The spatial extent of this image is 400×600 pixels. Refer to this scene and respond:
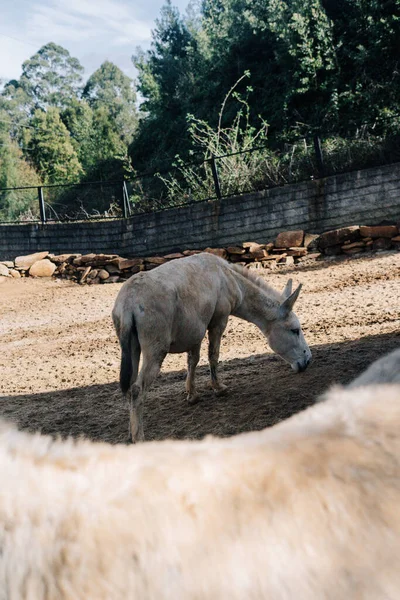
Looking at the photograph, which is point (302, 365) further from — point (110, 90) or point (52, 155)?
point (110, 90)

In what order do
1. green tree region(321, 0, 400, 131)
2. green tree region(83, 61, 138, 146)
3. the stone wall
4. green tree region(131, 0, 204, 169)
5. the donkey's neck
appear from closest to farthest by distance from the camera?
1. the donkey's neck
2. the stone wall
3. green tree region(321, 0, 400, 131)
4. green tree region(131, 0, 204, 169)
5. green tree region(83, 61, 138, 146)

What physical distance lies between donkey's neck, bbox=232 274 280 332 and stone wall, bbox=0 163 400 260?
625cm

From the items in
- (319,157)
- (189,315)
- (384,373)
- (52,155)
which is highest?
(52,155)

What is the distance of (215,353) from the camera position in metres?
6.35

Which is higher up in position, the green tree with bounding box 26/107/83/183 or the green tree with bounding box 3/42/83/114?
the green tree with bounding box 3/42/83/114

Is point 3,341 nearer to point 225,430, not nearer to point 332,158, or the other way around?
point 225,430

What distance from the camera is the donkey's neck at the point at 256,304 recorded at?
22.1ft

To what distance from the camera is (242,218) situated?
13.7m

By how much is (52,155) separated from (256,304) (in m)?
35.3

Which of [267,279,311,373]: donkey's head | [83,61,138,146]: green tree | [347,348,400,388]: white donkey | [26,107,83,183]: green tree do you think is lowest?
[267,279,311,373]: donkey's head

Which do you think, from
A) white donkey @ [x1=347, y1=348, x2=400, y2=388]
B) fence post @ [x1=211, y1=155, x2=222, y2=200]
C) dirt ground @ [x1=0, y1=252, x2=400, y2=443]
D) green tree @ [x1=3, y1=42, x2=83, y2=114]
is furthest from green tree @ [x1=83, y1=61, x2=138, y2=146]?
white donkey @ [x1=347, y1=348, x2=400, y2=388]

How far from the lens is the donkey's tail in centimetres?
498

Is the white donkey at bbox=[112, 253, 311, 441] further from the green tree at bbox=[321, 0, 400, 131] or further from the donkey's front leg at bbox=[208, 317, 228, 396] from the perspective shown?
the green tree at bbox=[321, 0, 400, 131]

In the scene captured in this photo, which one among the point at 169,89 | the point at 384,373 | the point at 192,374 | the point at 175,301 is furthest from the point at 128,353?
the point at 169,89
